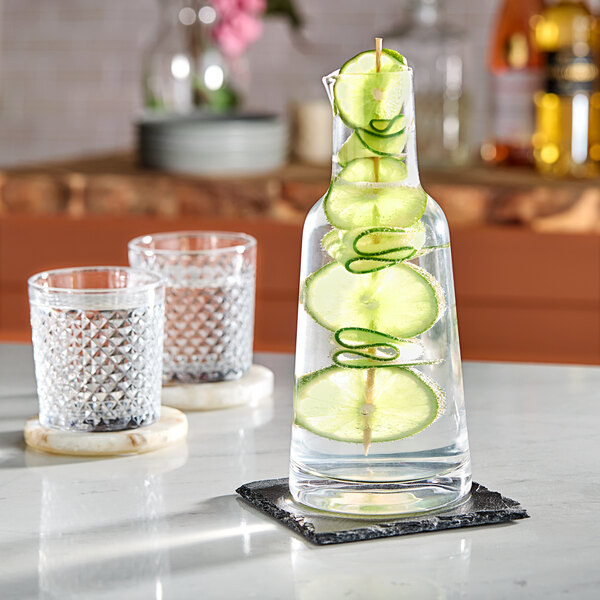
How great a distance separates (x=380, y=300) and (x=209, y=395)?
0.91ft

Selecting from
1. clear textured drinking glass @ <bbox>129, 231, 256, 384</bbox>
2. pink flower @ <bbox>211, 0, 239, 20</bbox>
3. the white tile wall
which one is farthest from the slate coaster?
the white tile wall

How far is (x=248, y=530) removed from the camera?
0.62m

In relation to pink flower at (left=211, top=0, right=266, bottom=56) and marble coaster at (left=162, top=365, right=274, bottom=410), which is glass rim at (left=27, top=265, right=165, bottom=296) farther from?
pink flower at (left=211, top=0, right=266, bottom=56)

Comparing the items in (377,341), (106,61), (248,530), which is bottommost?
(248,530)

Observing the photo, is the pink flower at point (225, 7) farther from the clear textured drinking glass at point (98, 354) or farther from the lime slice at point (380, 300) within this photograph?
the lime slice at point (380, 300)

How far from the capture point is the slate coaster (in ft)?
1.95

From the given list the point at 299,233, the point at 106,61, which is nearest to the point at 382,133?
the point at 299,233

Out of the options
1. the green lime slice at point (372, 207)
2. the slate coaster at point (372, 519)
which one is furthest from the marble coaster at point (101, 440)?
the green lime slice at point (372, 207)

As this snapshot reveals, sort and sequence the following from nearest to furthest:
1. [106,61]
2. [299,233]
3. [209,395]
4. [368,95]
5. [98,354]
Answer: [368,95], [98,354], [209,395], [299,233], [106,61]

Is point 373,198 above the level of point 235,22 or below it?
below

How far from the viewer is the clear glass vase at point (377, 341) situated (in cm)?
61

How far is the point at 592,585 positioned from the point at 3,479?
1.17 ft

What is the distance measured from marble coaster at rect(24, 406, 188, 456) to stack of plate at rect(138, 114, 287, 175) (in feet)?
5.02

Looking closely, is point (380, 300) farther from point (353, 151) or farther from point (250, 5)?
point (250, 5)
